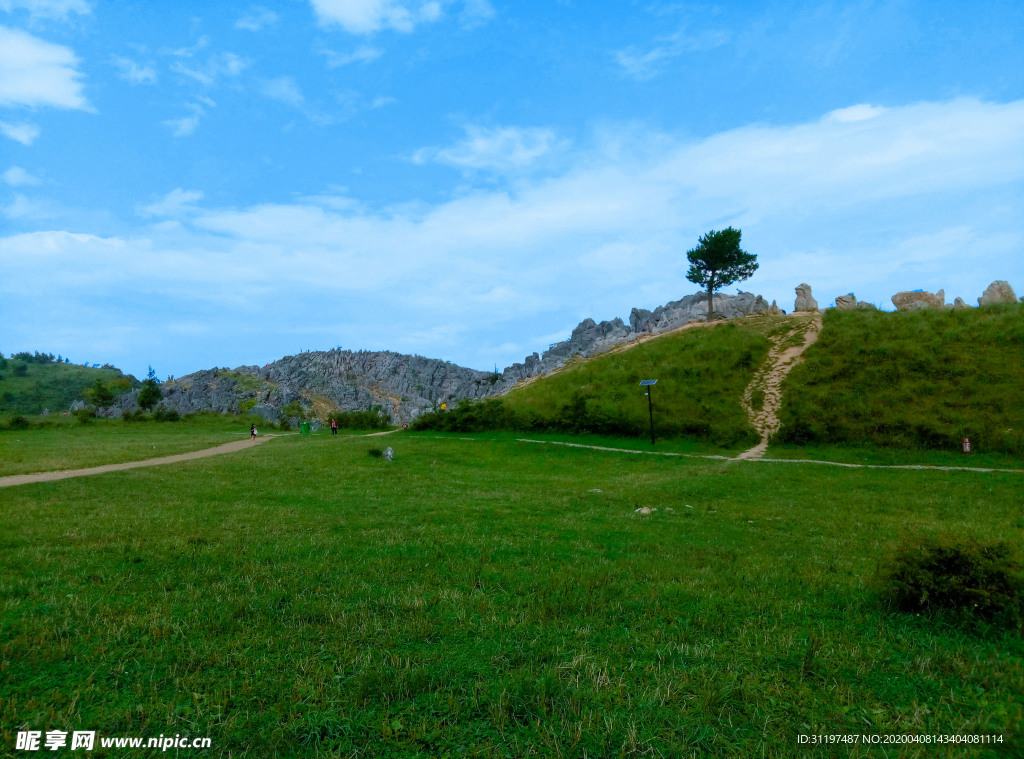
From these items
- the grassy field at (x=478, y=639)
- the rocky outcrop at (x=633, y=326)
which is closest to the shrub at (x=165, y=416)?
the rocky outcrop at (x=633, y=326)

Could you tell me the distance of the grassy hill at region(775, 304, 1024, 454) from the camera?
28625 millimetres

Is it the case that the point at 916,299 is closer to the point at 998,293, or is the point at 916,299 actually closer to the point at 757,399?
the point at 998,293

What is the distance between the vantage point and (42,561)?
825cm

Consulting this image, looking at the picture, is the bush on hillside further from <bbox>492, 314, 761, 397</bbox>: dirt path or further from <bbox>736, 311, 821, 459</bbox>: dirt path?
<bbox>736, 311, 821, 459</bbox>: dirt path

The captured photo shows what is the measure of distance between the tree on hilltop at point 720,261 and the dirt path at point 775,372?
9567mm

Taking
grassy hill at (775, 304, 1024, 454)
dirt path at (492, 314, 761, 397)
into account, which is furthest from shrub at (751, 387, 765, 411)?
dirt path at (492, 314, 761, 397)

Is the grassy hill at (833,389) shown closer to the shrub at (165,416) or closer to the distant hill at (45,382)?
the shrub at (165,416)

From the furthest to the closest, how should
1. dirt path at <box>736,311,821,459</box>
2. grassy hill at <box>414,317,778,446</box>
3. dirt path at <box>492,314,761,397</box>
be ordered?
dirt path at <box>492,314,761,397</box> → grassy hill at <box>414,317,778,446</box> → dirt path at <box>736,311,821,459</box>

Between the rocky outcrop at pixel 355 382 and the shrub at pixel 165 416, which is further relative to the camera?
the rocky outcrop at pixel 355 382

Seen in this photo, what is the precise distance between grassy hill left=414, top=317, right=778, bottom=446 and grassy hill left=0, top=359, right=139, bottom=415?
348ft

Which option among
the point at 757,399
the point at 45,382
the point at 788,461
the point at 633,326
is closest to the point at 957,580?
the point at 788,461

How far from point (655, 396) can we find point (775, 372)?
10.3 meters

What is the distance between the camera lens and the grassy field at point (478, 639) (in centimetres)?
402

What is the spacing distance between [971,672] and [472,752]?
15.3ft
